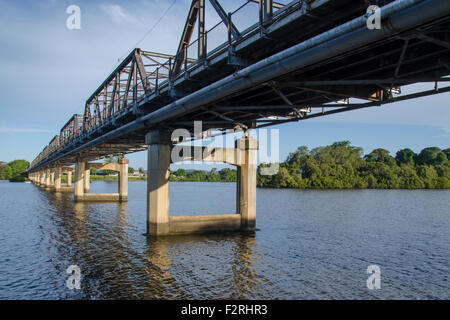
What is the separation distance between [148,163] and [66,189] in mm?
74198

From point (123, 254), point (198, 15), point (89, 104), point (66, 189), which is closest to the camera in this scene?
point (198, 15)

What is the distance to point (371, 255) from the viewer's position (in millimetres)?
21984

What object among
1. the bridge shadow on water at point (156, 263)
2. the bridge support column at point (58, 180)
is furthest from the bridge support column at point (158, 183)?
the bridge support column at point (58, 180)

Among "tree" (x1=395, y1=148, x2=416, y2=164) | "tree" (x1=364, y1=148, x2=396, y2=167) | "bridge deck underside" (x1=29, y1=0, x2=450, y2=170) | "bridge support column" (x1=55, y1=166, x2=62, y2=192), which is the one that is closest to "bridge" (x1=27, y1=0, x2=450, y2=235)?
"bridge deck underside" (x1=29, y1=0, x2=450, y2=170)

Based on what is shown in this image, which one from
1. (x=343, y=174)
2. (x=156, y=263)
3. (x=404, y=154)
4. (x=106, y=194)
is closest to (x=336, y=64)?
(x=156, y=263)

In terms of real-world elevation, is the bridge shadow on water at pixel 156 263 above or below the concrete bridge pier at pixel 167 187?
below

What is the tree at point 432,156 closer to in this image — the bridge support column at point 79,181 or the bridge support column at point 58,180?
the bridge support column at point 58,180

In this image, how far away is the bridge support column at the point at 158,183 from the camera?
25594mm

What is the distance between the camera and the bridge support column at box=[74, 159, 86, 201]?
191ft

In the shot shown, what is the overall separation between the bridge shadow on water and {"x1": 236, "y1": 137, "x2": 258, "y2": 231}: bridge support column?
1.74 m

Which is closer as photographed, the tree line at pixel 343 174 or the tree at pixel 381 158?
the tree line at pixel 343 174

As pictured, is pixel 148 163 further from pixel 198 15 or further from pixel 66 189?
pixel 66 189

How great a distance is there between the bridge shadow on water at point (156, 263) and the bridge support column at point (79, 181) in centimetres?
2923

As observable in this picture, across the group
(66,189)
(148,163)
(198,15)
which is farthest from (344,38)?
(66,189)
